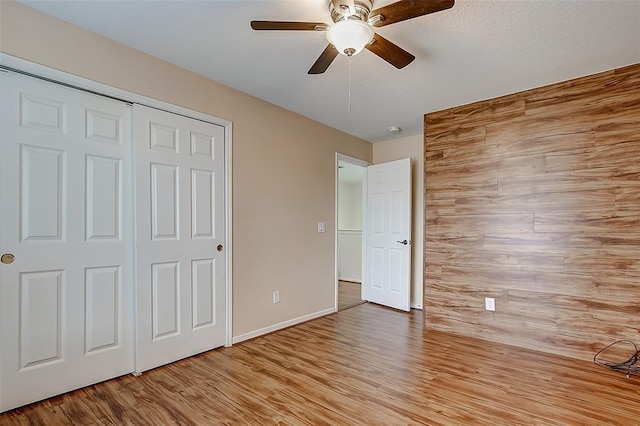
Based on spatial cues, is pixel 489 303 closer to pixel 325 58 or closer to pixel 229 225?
pixel 229 225

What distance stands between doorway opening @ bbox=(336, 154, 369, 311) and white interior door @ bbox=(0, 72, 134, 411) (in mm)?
2513

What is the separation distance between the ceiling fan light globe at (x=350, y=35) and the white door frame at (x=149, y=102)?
1537 millimetres

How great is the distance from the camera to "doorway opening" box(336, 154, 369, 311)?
15.4ft

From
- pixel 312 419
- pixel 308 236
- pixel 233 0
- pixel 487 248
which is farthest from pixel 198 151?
pixel 487 248

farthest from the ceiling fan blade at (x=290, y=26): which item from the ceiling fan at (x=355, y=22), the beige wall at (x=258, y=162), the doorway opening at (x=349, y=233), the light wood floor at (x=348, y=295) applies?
the light wood floor at (x=348, y=295)

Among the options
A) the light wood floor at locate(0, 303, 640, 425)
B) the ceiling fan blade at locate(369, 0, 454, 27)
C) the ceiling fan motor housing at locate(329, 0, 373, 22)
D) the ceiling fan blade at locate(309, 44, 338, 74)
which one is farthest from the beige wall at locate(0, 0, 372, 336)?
the ceiling fan blade at locate(369, 0, 454, 27)

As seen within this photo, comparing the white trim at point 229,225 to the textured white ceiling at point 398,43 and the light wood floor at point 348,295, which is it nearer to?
the textured white ceiling at point 398,43

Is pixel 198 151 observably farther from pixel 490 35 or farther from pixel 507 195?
pixel 507 195

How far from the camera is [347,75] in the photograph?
2.74 metres

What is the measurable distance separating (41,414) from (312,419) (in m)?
1.60

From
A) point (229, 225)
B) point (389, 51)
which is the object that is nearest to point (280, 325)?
point (229, 225)

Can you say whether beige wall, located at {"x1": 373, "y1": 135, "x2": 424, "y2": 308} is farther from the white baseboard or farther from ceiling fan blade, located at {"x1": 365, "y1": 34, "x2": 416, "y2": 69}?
ceiling fan blade, located at {"x1": 365, "y1": 34, "x2": 416, "y2": 69}

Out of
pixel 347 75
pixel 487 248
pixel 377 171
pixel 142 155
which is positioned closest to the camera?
pixel 142 155

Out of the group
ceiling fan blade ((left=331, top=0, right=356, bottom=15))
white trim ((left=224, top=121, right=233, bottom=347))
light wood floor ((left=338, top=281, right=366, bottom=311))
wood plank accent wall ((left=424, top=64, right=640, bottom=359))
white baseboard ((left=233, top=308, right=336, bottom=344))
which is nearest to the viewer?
ceiling fan blade ((left=331, top=0, right=356, bottom=15))
